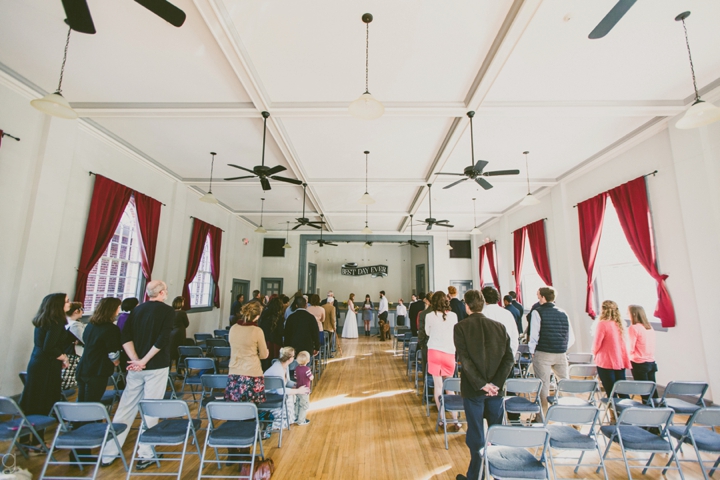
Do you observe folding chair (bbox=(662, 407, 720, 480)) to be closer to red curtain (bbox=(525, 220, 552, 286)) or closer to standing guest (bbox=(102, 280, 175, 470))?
standing guest (bbox=(102, 280, 175, 470))

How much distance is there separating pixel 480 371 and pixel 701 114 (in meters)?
3.00

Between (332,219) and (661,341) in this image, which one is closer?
(661,341)

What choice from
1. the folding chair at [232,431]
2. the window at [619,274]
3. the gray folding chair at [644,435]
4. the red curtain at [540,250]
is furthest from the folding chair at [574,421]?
the red curtain at [540,250]

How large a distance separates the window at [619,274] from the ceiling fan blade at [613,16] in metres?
4.40

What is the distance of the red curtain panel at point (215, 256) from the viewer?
8.84 m

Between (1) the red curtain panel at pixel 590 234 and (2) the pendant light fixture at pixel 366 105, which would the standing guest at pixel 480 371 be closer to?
(2) the pendant light fixture at pixel 366 105

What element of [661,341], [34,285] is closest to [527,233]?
[661,341]

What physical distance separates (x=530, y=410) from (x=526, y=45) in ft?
11.5

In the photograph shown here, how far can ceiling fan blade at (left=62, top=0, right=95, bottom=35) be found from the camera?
6.89 feet

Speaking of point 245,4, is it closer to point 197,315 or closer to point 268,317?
point 268,317

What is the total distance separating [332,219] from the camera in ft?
35.4

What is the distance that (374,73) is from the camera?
3602 mm

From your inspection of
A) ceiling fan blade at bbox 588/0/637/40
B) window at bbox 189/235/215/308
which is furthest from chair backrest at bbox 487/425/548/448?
window at bbox 189/235/215/308

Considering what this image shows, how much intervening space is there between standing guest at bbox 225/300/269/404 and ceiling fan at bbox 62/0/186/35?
2279 mm
